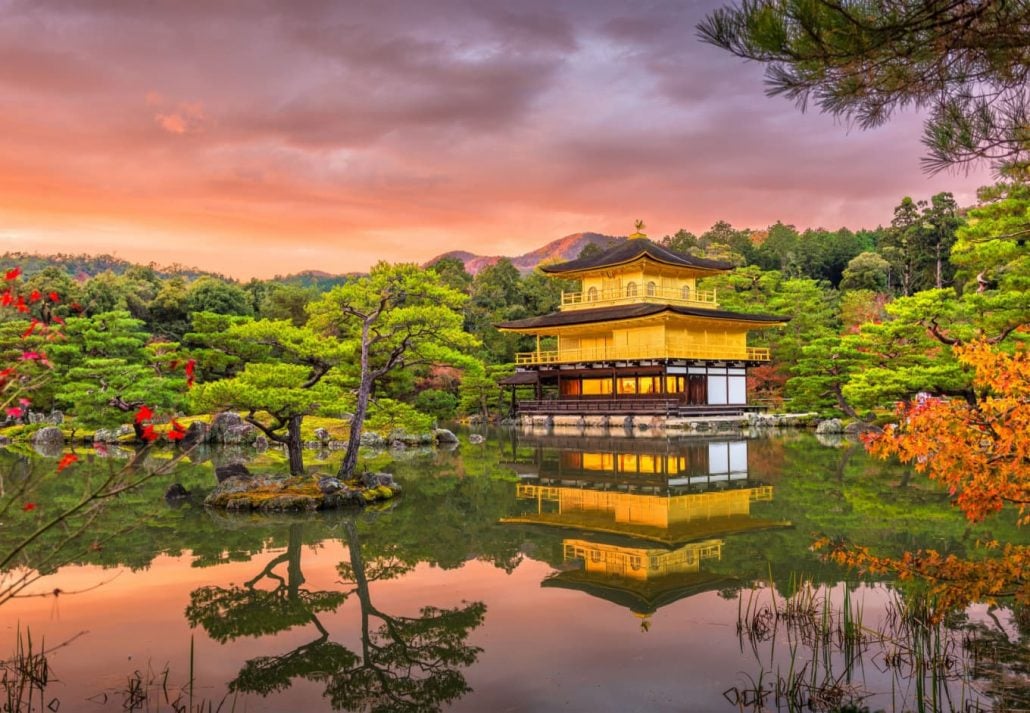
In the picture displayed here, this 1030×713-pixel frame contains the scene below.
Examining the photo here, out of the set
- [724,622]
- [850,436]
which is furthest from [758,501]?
[850,436]

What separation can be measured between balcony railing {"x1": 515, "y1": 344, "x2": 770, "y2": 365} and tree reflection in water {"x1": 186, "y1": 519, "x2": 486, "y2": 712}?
83.2 feet

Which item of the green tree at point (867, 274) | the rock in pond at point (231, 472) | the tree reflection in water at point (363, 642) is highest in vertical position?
the green tree at point (867, 274)

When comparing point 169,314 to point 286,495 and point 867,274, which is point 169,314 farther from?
point 867,274

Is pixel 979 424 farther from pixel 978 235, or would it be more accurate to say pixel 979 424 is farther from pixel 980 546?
pixel 978 235

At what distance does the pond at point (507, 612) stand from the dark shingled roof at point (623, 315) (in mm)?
19869

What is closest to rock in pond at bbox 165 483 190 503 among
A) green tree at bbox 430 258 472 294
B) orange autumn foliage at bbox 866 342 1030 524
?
orange autumn foliage at bbox 866 342 1030 524

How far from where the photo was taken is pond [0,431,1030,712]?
4941mm

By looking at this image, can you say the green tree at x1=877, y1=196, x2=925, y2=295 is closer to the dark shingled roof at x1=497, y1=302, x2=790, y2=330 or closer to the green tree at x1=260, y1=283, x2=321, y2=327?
the dark shingled roof at x1=497, y1=302, x2=790, y2=330

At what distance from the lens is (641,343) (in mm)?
34406

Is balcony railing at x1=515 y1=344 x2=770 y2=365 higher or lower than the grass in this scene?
higher

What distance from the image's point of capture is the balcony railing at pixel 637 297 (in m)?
36.4

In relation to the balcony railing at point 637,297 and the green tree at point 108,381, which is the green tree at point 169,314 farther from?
the balcony railing at point 637,297

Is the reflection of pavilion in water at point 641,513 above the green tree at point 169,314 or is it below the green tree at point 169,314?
below

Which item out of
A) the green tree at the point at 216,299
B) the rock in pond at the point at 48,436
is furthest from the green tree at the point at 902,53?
the green tree at the point at 216,299
